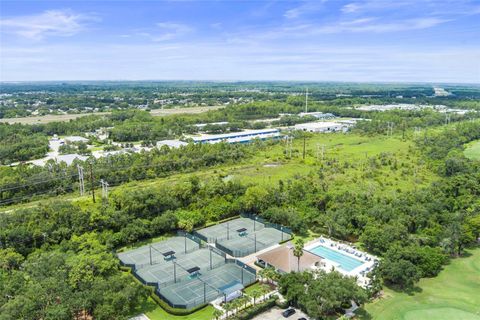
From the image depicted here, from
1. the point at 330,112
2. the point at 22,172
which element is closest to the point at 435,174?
the point at 22,172

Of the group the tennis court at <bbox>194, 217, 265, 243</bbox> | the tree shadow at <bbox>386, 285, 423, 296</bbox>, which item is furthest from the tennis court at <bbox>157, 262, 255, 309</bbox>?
the tree shadow at <bbox>386, 285, 423, 296</bbox>

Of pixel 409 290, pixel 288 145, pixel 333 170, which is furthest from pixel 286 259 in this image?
pixel 288 145

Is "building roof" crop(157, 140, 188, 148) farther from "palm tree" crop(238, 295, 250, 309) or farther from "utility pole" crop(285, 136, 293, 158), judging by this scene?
"palm tree" crop(238, 295, 250, 309)

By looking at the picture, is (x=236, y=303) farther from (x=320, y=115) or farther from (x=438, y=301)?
(x=320, y=115)

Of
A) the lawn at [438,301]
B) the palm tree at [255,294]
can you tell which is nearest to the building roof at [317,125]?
the lawn at [438,301]

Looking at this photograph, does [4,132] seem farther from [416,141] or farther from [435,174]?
[416,141]

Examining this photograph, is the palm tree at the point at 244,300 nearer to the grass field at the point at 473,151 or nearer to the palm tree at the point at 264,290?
the palm tree at the point at 264,290
